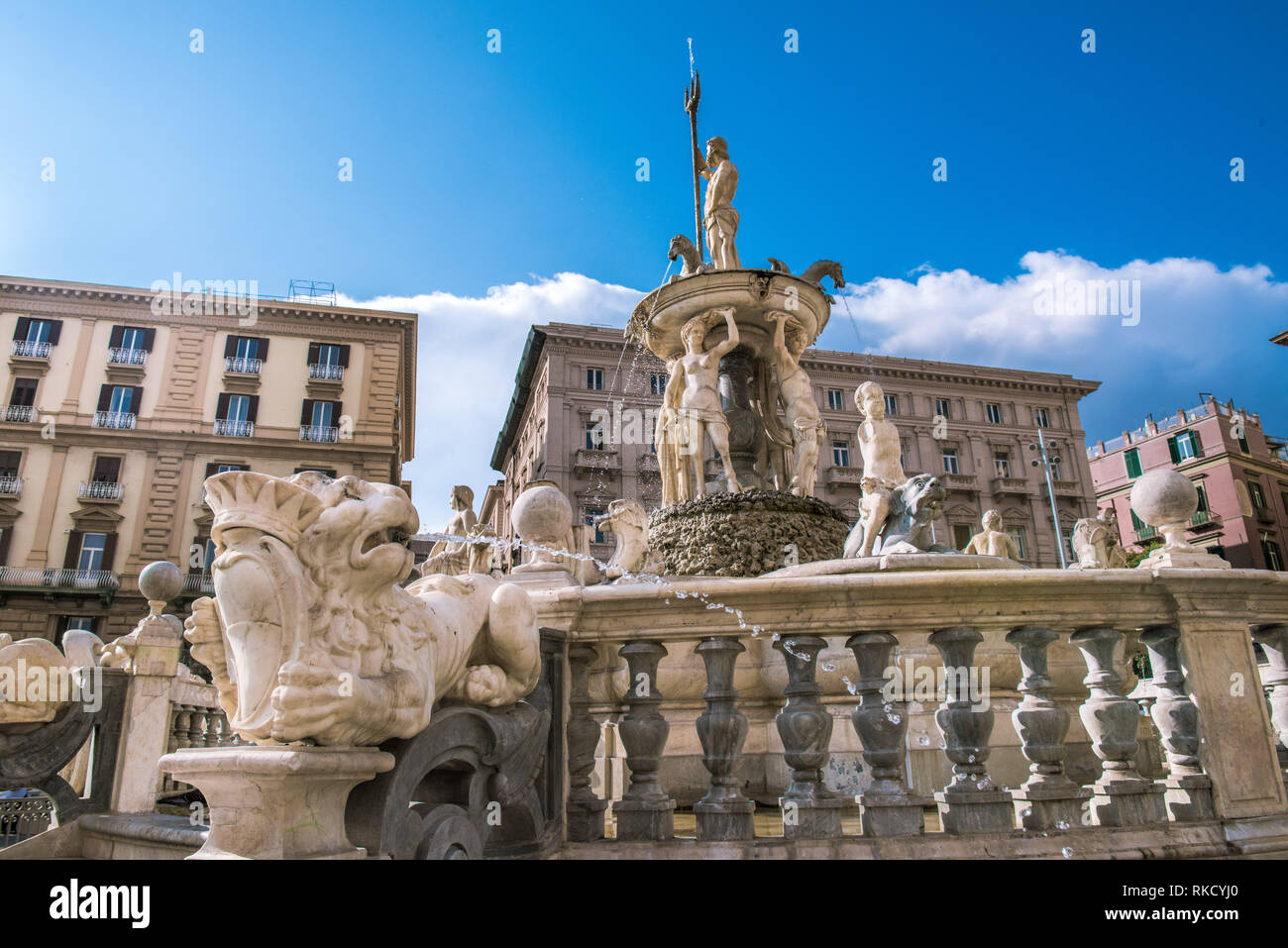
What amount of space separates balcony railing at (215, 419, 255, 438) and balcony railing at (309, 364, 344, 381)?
3.50m

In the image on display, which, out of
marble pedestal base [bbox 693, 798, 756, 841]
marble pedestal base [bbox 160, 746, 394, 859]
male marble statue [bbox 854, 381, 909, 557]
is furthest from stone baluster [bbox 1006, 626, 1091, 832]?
male marble statue [bbox 854, 381, 909, 557]

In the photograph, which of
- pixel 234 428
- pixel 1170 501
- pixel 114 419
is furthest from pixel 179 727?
pixel 114 419

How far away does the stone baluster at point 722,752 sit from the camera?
114 inches

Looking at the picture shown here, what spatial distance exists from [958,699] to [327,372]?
37113mm

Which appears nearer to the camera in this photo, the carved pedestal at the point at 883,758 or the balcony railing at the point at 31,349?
the carved pedestal at the point at 883,758

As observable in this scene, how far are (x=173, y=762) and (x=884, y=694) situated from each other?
230 centimetres

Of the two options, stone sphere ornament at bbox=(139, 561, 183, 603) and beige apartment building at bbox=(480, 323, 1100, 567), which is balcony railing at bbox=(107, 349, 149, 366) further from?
stone sphere ornament at bbox=(139, 561, 183, 603)

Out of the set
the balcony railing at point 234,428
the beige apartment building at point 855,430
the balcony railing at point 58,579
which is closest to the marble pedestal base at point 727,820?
the beige apartment building at point 855,430

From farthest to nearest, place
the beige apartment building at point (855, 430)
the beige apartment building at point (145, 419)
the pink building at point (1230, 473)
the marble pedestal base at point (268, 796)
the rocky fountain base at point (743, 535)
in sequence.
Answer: the pink building at point (1230, 473)
the beige apartment building at point (855, 430)
the beige apartment building at point (145, 419)
the rocky fountain base at point (743, 535)
the marble pedestal base at point (268, 796)

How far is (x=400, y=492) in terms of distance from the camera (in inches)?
82.3

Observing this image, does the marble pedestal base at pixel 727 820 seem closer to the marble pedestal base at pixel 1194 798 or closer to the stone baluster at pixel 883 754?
the stone baluster at pixel 883 754

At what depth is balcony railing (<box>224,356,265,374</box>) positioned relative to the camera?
35.5 m
